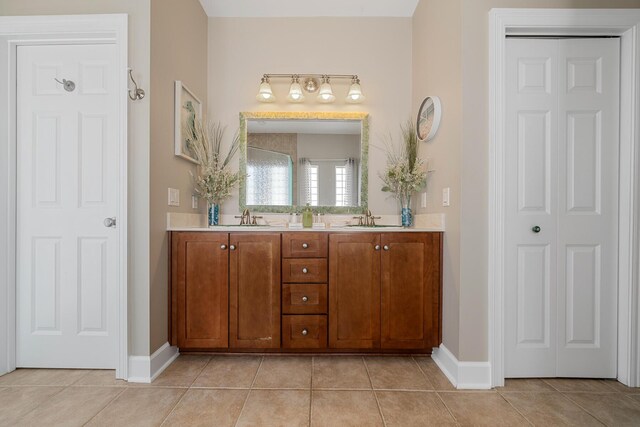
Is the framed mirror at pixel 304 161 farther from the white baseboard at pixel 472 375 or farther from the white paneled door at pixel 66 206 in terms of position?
the white baseboard at pixel 472 375

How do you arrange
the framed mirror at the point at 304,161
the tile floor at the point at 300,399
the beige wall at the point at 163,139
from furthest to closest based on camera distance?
1. the framed mirror at the point at 304,161
2. the beige wall at the point at 163,139
3. the tile floor at the point at 300,399

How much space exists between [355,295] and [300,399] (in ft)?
2.49

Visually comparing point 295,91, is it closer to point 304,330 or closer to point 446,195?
point 446,195

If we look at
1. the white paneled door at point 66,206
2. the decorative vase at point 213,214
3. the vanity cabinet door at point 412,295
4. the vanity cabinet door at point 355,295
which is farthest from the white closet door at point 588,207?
the white paneled door at point 66,206

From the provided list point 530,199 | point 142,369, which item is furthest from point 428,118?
point 142,369

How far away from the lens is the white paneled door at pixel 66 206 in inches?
85.2

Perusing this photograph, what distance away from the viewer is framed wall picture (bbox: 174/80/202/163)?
2361 millimetres

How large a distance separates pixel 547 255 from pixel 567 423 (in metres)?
0.92

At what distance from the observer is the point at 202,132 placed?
2.75m

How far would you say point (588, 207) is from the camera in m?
2.07

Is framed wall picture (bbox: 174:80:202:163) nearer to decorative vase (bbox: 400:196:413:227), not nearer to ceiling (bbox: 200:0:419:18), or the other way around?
ceiling (bbox: 200:0:419:18)

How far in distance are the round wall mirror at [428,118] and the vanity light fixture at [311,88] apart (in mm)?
596

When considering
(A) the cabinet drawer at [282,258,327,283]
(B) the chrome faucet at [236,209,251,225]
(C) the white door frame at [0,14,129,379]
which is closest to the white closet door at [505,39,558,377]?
(A) the cabinet drawer at [282,258,327,283]

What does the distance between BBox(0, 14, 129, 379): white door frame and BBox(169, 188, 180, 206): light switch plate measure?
13.2 inches
